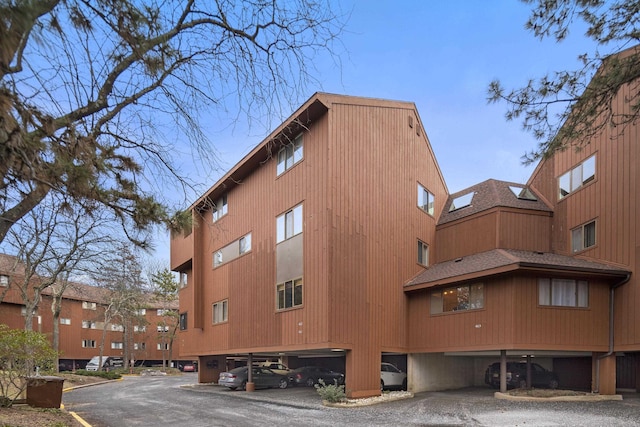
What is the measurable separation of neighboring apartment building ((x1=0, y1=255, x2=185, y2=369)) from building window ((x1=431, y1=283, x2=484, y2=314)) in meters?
31.6

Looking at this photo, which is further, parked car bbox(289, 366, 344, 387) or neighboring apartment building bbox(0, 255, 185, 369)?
neighboring apartment building bbox(0, 255, 185, 369)

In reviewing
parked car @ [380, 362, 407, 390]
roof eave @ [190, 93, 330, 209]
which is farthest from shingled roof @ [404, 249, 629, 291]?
roof eave @ [190, 93, 330, 209]

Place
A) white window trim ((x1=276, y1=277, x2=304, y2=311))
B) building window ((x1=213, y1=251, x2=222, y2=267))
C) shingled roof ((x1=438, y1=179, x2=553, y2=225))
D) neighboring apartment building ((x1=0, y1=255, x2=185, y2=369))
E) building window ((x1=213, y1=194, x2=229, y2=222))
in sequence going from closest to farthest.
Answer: white window trim ((x1=276, y1=277, x2=304, y2=311)) → shingled roof ((x1=438, y1=179, x2=553, y2=225)) → building window ((x1=213, y1=251, x2=222, y2=267)) → building window ((x1=213, y1=194, x2=229, y2=222)) → neighboring apartment building ((x1=0, y1=255, x2=185, y2=369))

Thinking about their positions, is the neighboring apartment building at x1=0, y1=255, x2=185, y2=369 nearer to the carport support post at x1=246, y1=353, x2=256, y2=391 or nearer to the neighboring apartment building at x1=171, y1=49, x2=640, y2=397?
the carport support post at x1=246, y1=353, x2=256, y2=391

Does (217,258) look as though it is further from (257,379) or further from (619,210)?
(619,210)

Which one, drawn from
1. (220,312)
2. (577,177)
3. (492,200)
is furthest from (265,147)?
(577,177)

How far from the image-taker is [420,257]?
2141cm

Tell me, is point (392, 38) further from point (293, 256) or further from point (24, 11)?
point (293, 256)

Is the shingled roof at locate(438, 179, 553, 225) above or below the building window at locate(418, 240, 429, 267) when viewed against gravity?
above

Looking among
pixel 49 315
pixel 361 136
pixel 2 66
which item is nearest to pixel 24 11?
pixel 2 66

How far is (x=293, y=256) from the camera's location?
18.9 meters

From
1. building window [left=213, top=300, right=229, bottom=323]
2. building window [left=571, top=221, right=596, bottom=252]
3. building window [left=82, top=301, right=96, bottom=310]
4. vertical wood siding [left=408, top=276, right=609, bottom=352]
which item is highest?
building window [left=571, top=221, right=596, bottom=252]

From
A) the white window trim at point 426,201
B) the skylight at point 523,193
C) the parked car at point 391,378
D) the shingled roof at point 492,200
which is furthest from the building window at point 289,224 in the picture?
the skylight at point 523,193

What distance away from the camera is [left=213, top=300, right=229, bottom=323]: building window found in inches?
962
